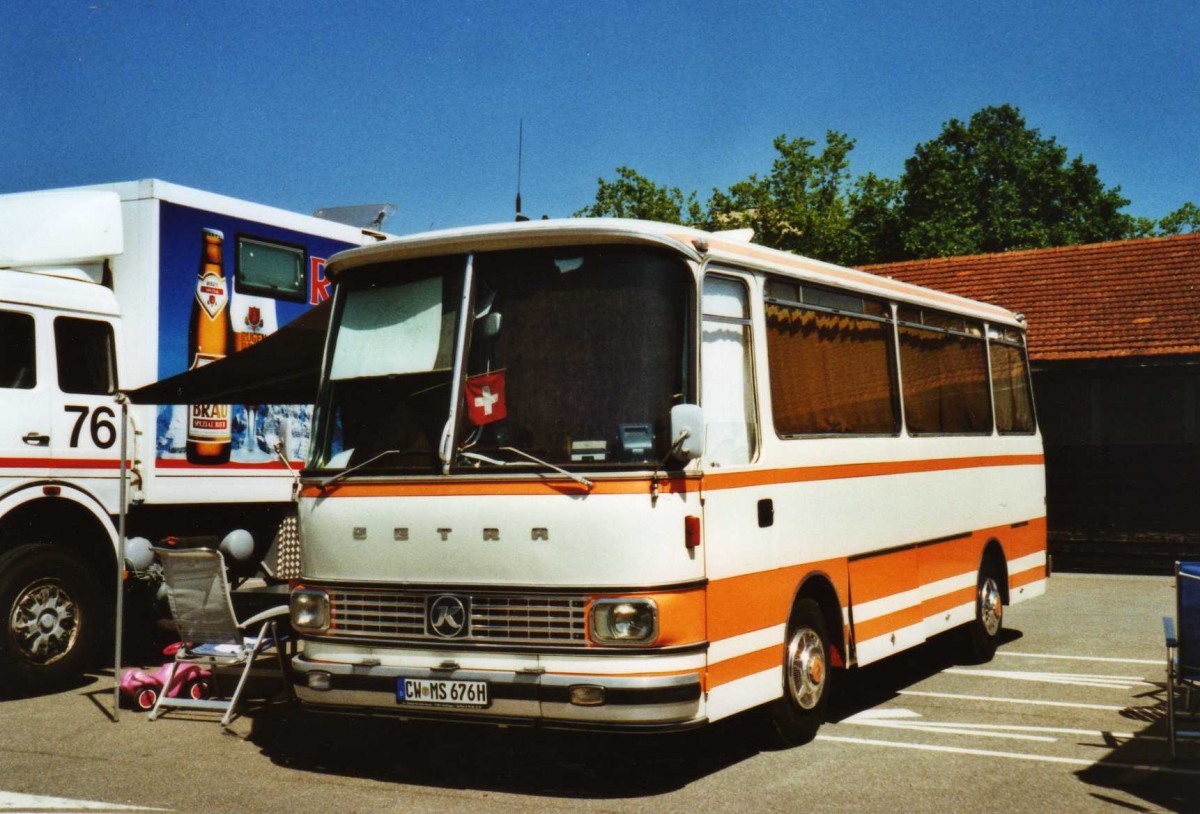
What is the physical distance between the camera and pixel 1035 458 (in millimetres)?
13711

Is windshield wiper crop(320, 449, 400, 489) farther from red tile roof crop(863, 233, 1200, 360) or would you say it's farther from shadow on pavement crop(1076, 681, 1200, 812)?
red tile roof crop(863, 233, 1200, 360)

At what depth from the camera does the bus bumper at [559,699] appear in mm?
6609

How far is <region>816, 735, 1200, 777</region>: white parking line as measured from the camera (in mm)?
7574

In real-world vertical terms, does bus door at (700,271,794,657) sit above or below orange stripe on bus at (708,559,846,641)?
above

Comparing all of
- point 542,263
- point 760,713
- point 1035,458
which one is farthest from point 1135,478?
point 542,263

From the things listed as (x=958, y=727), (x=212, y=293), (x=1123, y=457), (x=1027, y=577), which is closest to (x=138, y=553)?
(x=212, y=293)

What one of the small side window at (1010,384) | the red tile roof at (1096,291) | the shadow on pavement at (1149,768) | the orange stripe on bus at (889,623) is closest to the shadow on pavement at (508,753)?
the orange stripe on bus at (889,623)

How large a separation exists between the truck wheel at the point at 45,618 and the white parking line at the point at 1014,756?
5.66 metres

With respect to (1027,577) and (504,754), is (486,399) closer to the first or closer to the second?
(504,754)

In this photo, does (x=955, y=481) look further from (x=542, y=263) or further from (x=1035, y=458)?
(x=542, y=263)

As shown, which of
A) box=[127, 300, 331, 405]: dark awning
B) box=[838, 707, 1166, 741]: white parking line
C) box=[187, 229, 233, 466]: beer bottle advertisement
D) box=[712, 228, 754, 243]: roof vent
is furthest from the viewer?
box=[187, 229, 233, 466]: beer bottle advertisement

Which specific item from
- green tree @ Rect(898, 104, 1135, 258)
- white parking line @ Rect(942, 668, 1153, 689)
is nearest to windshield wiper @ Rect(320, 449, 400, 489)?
white parking line @ Rect(942, 668, 1153, 689)

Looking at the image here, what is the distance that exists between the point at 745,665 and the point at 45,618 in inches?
223

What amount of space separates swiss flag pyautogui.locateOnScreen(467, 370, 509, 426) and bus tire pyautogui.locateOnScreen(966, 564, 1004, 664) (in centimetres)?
601
